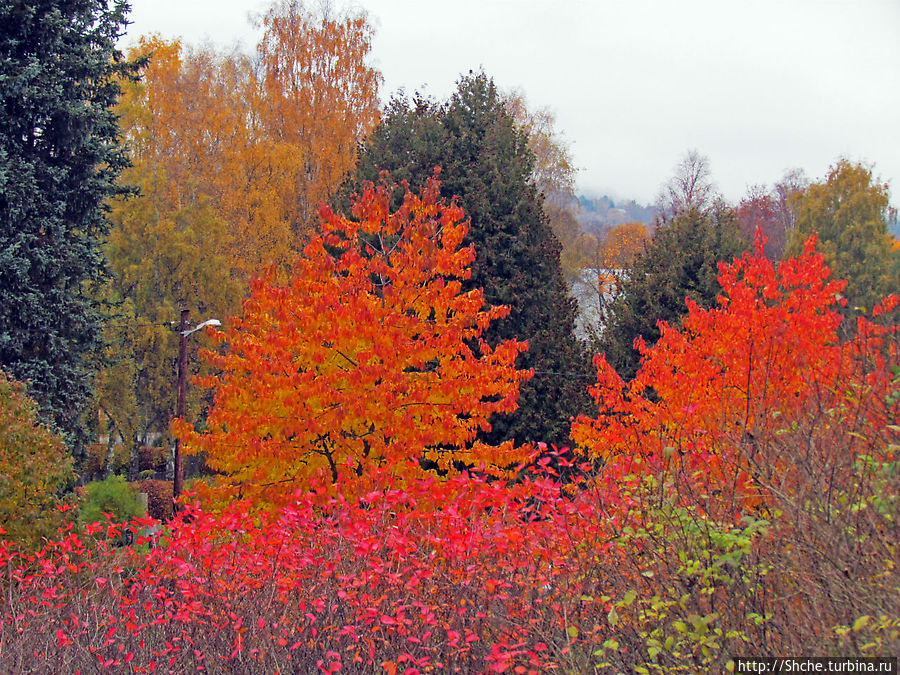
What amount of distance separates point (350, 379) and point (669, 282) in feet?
40.6

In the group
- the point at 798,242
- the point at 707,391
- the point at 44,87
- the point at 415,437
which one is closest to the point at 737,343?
the point at 707,391

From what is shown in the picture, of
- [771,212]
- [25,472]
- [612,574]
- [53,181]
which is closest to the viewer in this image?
[612,574]

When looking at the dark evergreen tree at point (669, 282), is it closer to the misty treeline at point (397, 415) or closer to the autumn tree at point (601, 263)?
the misty treeline at point (397, 415)

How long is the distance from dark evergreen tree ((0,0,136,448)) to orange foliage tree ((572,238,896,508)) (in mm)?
11605

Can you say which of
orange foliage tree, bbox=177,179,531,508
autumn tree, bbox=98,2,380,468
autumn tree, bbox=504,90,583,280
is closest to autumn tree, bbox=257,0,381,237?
autumn tree, bbox=98,2,380,468

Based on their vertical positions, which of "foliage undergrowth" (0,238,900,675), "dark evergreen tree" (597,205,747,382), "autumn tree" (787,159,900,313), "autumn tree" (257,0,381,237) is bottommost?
"foliage undergrowth" (0,238,900,675)

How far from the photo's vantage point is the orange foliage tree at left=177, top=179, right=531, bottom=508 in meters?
11.1

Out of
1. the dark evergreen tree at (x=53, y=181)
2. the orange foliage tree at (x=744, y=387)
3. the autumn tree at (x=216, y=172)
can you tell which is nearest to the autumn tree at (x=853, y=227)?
the orange foliage tree at (x=744, y=387)

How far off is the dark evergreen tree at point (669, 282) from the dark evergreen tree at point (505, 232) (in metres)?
2.80

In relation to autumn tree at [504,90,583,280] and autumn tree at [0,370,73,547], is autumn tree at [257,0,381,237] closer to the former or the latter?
autumn tree at [504,90,583,280]

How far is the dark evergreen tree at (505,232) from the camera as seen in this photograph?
17.3 m

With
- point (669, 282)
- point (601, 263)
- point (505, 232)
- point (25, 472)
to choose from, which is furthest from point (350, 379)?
point (601, 263)

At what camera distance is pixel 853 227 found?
34125 mm

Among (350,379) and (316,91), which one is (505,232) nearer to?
(350,379)
